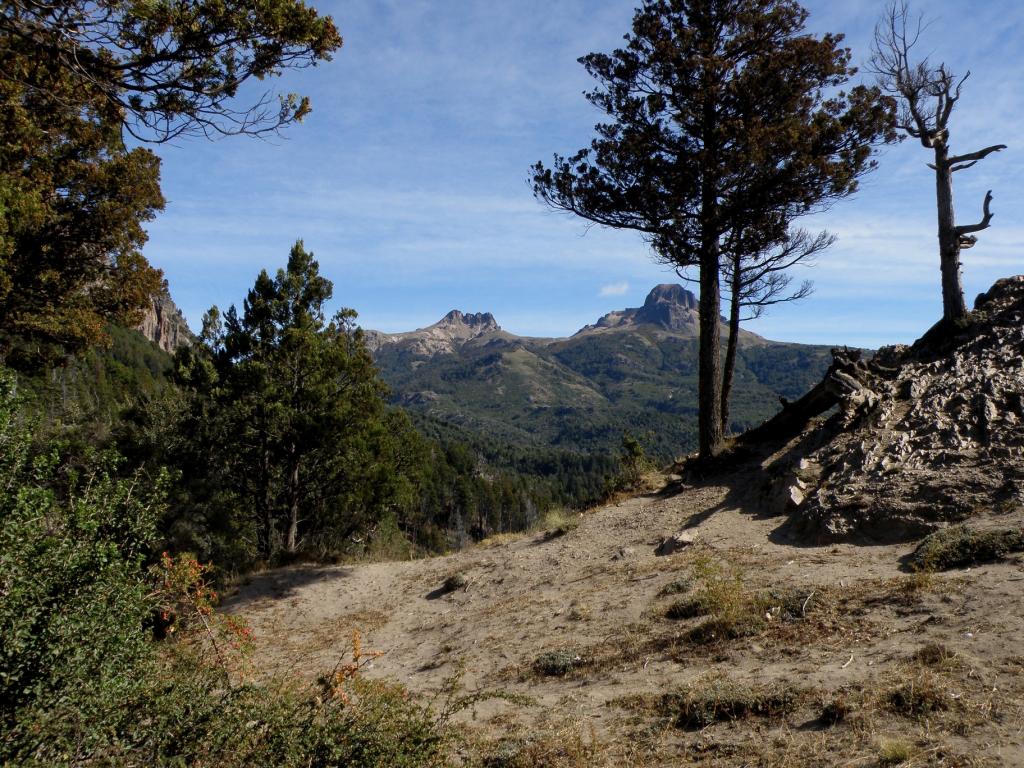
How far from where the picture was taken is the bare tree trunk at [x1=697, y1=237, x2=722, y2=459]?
13211 millimetres

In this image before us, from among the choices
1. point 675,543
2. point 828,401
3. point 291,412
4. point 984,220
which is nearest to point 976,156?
point 984,220

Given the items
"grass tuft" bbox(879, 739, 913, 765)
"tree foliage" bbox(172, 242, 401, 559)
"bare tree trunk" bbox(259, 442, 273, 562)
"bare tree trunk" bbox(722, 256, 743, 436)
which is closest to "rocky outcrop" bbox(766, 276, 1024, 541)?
"bare tree trunk" bbox(722, 256, 743, 436)

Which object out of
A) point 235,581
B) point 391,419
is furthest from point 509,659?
point 391,419

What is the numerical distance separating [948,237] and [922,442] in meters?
5.71

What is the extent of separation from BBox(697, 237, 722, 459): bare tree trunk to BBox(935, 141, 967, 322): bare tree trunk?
15.1 feet

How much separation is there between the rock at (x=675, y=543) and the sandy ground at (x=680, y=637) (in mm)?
188

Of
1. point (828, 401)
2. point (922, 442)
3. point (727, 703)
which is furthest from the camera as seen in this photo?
point (828, 401)

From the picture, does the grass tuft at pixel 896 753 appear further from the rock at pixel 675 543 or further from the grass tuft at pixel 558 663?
the rock at pixel 675 543

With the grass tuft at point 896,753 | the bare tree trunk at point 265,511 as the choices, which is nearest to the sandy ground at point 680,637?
the grass tuft at point 896,753

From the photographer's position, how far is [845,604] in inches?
247

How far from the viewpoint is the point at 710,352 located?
1341cm

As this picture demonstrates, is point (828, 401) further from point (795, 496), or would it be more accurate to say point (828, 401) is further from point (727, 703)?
point (727, 703)

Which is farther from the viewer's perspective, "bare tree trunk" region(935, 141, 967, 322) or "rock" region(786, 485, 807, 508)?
"bare tree trunk" region(935, 141, 967, 322)

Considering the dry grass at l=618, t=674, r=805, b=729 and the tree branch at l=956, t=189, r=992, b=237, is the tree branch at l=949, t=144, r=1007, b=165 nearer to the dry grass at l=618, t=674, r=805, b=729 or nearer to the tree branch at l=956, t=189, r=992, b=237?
the tree branch at l=956, t=189, r=992, b=237
